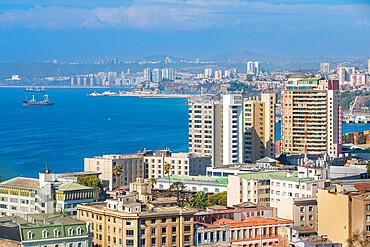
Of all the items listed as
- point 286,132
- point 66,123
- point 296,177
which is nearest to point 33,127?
point 66,123

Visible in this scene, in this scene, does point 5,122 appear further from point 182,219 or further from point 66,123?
point 182,219

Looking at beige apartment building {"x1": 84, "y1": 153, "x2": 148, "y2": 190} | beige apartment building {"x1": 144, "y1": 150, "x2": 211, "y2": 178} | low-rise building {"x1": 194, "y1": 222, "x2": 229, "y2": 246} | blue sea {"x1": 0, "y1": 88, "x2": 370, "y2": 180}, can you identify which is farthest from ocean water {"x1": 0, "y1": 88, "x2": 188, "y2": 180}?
low-rise building {"x1": 194, "y1": 222, "x2": 229, "y2": 246}

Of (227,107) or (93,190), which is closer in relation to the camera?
(93,190)

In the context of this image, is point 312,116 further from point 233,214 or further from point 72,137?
point 233,214

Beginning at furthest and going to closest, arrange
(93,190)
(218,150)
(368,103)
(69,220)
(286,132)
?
(368,103) → (286,132) → (218,150) → (93,190) → (69,220)

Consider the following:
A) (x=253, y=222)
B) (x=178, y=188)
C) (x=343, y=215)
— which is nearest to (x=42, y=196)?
(x=253, y=222)

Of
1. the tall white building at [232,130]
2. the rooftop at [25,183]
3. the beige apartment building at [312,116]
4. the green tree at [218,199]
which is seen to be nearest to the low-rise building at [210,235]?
the rooftop at [25,183]

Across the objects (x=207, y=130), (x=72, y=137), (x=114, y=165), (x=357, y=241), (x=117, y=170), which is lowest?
(x=72, y=137)
